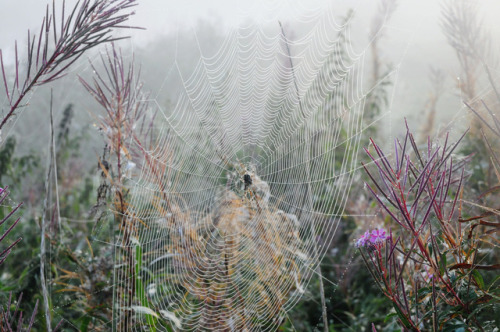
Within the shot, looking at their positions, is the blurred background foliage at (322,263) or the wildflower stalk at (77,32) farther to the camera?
the blurred background foliage at (322,263)

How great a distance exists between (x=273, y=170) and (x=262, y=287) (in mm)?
899

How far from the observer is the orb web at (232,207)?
1965mm

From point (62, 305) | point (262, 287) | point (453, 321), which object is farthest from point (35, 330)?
point (453, 321)

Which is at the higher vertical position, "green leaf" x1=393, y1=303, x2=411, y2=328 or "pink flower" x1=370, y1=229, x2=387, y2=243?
"pink flower" x1=370, y1=229, x2=387, y2=243

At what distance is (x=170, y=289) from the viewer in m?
2.11

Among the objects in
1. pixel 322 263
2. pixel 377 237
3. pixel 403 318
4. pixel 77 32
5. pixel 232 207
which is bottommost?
pixel 322 263

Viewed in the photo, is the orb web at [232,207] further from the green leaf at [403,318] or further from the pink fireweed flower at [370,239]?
the green leaf at [403,318]

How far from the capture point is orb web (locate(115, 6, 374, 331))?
1965 millimetres

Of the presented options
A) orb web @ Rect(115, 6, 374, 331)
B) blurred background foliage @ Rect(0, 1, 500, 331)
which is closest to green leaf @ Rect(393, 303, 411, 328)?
blurred background foliage @ Rect(0, 1, 500, 331)

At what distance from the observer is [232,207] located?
2.57 metres

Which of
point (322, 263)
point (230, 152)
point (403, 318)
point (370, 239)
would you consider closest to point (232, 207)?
point (230, 152)

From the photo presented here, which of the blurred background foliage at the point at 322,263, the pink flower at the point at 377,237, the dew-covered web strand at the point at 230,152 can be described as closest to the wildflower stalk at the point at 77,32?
the blurred background foliage at the point at 322,263

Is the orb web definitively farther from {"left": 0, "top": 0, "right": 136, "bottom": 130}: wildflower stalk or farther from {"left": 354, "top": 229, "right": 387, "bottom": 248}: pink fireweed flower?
{"left": 0, "top": 0, "right": 136, "bottom": 130}: wildflower stalk

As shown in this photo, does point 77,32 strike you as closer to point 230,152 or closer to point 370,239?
point 370,239
